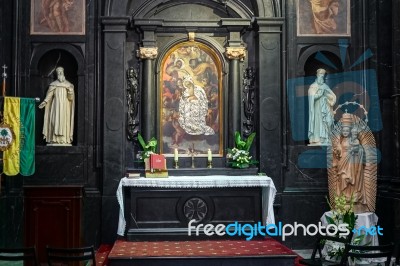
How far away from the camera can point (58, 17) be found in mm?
11992

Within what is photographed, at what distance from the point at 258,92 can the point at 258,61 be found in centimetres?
61

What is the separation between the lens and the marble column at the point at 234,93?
1229 cm

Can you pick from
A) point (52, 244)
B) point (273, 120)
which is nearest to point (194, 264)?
point (52, 244)

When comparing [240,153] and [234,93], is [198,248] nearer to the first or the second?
[240,153]

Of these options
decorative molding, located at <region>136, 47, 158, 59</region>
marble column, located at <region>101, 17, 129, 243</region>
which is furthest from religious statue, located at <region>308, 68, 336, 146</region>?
marble column, located at <region>101, 17, 129, 243</region>

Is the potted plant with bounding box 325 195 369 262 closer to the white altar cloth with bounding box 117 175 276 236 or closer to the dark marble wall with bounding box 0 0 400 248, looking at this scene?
the white altar cloth with bounding box 117 175 276 236

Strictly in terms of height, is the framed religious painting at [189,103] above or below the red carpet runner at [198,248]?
above

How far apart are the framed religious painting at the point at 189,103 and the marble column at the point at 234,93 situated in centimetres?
21

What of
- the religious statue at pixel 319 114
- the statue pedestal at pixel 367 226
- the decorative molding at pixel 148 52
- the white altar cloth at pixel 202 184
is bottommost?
the statue pedestal at pixel 367 226

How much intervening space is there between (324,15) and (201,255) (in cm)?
562

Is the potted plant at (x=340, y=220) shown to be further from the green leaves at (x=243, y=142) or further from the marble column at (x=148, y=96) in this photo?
the marble column at (x=148, y=96)

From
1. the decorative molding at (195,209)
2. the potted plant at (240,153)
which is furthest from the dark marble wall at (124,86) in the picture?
the decorative molding at (195,209)

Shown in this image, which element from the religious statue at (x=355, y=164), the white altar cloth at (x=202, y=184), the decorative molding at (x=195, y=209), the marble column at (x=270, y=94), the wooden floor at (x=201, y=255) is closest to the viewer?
the wooden floor at (x=201, y=255)

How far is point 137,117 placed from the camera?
12.3 m
